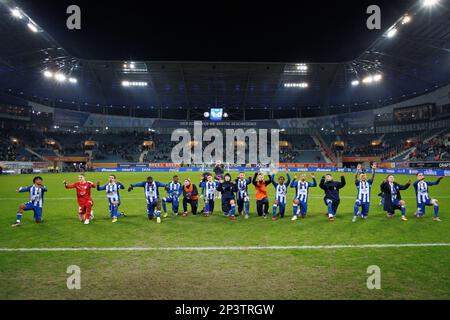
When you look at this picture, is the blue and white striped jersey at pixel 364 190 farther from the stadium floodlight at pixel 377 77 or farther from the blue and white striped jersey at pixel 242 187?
the stadium floodlight at pixel 377 77

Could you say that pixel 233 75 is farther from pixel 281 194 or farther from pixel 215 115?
pixel 281 194

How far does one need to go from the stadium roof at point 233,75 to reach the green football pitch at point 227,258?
3139 cm

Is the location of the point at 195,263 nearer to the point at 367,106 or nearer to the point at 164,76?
the point at 164,76

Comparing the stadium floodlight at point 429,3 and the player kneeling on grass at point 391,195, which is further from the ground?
the stadium floodlight at point 429,3

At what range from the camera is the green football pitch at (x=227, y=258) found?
5.07 metres

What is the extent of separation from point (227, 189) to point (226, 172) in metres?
10.4

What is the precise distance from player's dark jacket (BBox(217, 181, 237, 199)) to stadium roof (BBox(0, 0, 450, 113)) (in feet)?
101

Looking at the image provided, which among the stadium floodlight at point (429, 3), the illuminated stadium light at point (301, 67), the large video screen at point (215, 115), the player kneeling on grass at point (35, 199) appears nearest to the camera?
the player kneeling on grass at point (35, 199)

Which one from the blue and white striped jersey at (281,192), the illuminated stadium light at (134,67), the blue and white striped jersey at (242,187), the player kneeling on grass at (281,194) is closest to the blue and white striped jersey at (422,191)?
the player kneeling on grass at (281,194)

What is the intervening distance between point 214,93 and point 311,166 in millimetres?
24570

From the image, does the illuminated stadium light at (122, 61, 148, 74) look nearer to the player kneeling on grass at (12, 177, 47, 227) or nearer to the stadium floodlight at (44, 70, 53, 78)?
the stadium floodlight at (44, 70, 53, 78)

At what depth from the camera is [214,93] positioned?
63.5 metres

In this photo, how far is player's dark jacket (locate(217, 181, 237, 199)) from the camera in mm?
12188
